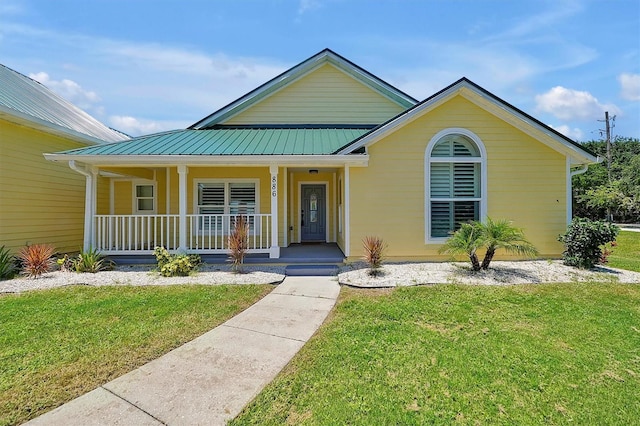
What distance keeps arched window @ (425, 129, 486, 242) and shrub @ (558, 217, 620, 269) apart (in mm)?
2238

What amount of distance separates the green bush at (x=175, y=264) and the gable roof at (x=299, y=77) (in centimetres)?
592

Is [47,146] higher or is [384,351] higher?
[47,146]

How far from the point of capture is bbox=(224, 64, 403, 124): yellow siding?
1249cm

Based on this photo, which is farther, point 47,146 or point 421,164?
point 47,146

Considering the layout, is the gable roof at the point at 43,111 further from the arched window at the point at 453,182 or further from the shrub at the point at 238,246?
the arched window at the point at 453,182

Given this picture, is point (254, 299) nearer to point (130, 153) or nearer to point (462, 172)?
point (130, 153)

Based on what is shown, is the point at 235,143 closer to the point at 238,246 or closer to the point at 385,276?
the point at 238,246

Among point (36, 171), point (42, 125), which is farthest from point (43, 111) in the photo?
point (36, 171)

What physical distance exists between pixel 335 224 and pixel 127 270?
7.18 m

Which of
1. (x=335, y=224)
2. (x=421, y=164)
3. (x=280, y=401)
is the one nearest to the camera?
(x=280, y=401)

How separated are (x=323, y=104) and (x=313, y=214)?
14.5 ft

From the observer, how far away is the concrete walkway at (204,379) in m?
2.77

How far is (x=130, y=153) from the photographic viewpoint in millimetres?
8727

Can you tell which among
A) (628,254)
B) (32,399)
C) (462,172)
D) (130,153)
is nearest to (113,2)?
(130,153)
